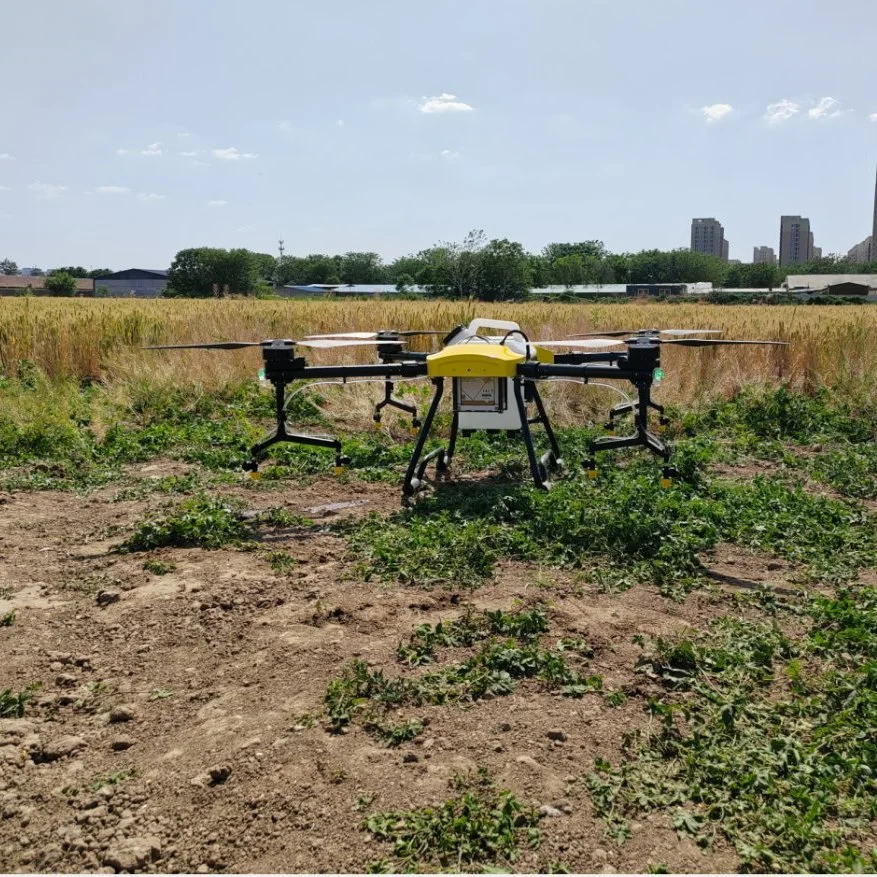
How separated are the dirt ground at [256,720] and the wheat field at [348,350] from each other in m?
6.74

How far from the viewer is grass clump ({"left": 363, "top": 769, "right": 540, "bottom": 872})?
2.53 m

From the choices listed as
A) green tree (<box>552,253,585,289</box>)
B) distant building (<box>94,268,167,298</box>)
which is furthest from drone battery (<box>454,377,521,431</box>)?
distant building (<box>94,268,167,298</box>)

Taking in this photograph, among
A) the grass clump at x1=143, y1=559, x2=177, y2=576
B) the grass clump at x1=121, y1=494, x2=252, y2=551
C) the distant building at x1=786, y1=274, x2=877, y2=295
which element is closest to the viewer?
the grass clump at x1=143, y1=559, x2=177, y2=576


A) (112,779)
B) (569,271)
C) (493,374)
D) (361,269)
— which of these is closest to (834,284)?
(569,271)

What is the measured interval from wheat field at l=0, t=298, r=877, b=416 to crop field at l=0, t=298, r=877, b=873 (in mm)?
3656

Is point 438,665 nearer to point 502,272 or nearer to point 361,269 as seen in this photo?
point 502,272

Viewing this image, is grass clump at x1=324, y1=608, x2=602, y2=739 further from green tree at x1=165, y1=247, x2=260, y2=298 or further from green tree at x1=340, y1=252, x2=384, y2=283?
green tree at x1=340, y1=252, x2=384, y2=283

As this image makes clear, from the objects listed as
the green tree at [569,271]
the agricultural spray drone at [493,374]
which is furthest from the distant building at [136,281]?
Result: the agricultural spray drone at [493,374]

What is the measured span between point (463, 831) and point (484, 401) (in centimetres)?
426

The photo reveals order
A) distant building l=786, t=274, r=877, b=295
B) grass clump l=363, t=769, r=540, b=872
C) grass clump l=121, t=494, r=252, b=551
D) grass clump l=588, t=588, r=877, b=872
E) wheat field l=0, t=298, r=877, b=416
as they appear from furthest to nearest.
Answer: distant building l=786, t=274, r=877, b=295 → wheat field l=0, t=298, r=877, b=416 → grass clump l=121, t=494, r=252, b=551 → grass clump l=588, t=588, r=877, b=872 → grass clump l=363, t=769, r=540, b=872

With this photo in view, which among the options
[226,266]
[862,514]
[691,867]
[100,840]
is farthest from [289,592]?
[226,266]

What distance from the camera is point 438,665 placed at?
149 inches

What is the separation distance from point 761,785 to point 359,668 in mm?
1653

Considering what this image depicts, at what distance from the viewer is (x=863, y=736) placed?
10.3ft
